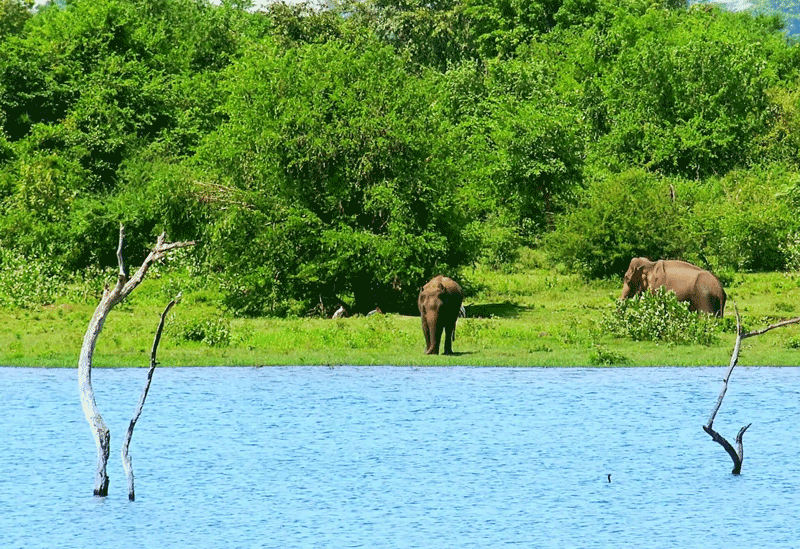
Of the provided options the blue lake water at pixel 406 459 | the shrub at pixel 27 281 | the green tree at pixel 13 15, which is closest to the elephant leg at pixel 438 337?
the blue lake water at pixel 406 459

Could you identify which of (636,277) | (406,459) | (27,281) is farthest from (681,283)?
(27,281)

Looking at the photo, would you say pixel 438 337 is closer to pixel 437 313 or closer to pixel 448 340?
pixel 448 340

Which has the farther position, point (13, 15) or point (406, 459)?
point (13, 15)

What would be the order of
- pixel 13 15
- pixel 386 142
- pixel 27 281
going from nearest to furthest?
pixel 386 142
pixel 27 281
pixel 13 15

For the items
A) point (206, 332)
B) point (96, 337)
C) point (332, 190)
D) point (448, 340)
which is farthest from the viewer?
point (332, 190)

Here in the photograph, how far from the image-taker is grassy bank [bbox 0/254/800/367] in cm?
2814

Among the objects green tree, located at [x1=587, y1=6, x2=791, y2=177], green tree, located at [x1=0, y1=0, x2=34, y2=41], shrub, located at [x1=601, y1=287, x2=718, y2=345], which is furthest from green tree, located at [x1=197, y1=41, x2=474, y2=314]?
green tree, located at [x1=0, y1=0, x2=34, y2=41]

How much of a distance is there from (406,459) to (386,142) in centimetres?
1695

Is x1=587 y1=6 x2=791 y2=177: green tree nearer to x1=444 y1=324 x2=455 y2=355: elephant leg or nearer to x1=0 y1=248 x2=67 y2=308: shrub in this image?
x1=0 y1=248 x2=67 y2=308: shrub

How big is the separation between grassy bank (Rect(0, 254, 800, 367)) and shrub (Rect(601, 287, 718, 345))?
1.21ft

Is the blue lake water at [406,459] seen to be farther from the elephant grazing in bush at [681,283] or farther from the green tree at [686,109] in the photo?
the green tree at [686,109]

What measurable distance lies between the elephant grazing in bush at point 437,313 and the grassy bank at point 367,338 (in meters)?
0.39

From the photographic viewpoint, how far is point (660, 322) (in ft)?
100

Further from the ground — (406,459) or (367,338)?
(367,338)
